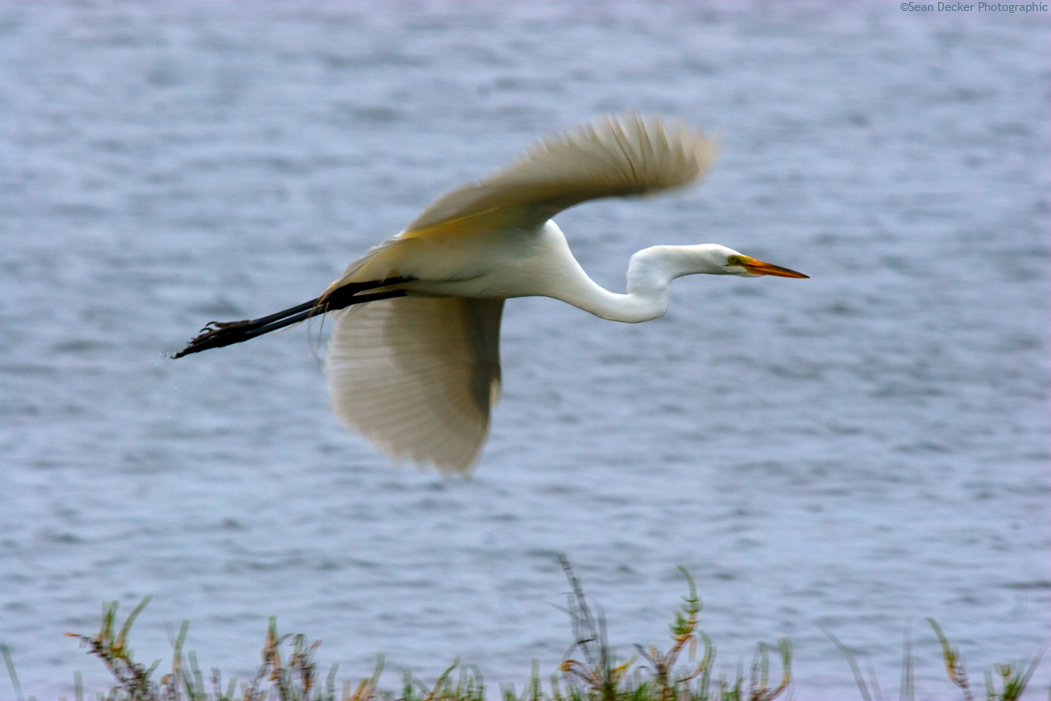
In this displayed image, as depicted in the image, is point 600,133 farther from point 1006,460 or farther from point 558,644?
point 1006,460

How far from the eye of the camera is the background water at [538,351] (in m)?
6.60

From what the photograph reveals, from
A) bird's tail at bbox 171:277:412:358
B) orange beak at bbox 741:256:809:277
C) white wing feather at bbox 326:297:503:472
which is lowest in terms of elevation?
white wing feather at bbox 326:297:503:472

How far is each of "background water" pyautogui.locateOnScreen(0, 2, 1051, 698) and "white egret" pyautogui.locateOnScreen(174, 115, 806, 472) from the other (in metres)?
1.41

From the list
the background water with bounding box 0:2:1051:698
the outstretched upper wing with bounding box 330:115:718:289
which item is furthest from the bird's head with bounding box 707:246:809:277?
the background water with bounding box 0:2:1051:698

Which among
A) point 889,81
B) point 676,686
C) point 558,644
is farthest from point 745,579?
point 889,81

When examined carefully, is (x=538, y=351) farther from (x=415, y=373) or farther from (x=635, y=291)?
(x=635, y=291)

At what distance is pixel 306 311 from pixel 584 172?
4.22 ft

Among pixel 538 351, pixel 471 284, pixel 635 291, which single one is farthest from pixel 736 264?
pixel 538 351

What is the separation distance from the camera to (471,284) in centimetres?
439

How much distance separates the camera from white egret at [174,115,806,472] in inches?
140

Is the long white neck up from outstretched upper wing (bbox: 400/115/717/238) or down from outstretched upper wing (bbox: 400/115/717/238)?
down

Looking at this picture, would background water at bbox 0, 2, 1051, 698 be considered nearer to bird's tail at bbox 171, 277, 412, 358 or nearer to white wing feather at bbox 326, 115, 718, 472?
white wing feather at bbox 326, 115, 718, 472

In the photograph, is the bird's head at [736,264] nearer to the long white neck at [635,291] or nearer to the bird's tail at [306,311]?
A: the long white neck at [635,291]

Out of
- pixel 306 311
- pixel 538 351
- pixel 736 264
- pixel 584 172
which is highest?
pixel 584 172
